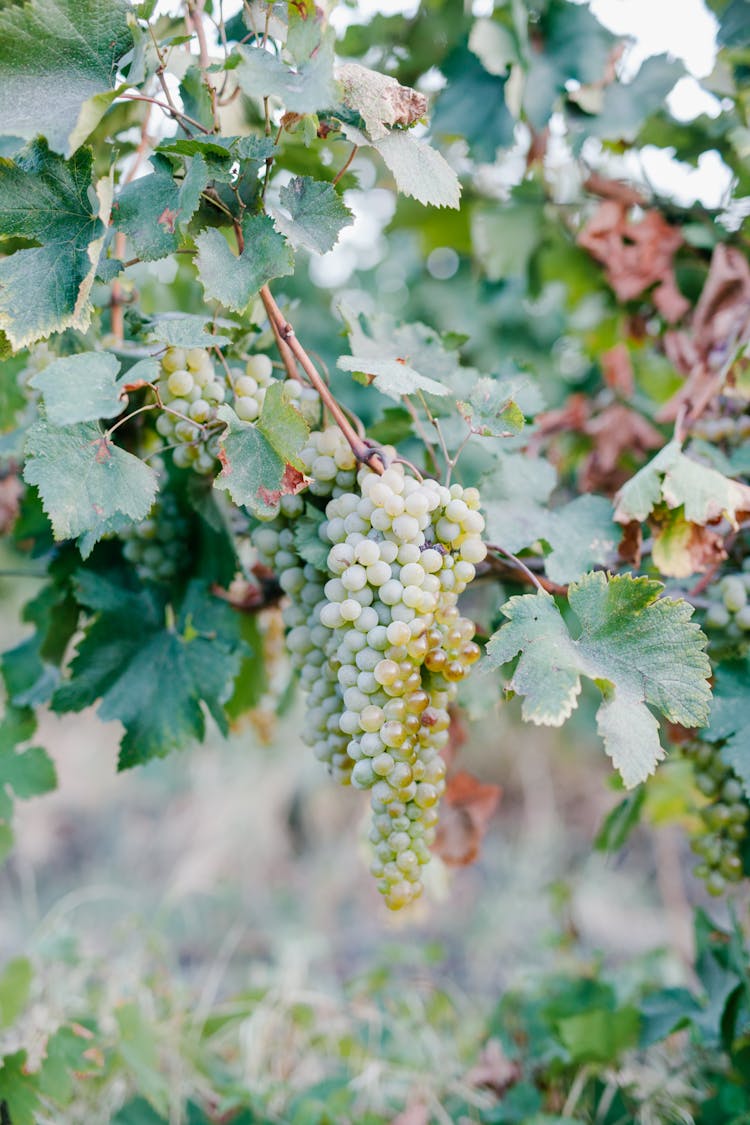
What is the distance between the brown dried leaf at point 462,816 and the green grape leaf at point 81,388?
0.66 m

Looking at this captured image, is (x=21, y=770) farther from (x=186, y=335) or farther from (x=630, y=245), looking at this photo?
(x=630, y=245)

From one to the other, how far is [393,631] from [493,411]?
9.2 inches

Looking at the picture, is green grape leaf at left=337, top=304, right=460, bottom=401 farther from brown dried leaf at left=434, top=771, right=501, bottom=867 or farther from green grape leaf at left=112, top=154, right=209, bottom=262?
brown dried leaf at left=434, top=771, right=501, bottom=867

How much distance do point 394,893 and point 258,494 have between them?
36cm

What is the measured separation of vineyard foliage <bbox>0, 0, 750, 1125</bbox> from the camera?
2.21ft

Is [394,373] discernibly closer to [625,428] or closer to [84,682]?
[84,682]

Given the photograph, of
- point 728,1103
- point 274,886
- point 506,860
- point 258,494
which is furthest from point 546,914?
point 258,494

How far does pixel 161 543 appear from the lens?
3.12 ft

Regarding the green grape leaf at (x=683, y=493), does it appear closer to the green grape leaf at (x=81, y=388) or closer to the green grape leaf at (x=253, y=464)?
the green grape leaf at (x=253, y=464)

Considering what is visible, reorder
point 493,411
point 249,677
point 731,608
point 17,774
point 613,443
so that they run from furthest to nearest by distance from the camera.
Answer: point 613,443
point 249,677
point 17,774
point 731,608
point 493,411

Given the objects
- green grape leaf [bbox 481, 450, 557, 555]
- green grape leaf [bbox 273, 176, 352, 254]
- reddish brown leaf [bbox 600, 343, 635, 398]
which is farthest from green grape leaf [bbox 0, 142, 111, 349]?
reddish brown leaf [bbox 600, 343, 635, 398]

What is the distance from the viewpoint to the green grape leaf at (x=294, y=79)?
603 mm

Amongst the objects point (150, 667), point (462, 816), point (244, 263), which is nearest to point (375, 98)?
point (244, 263)

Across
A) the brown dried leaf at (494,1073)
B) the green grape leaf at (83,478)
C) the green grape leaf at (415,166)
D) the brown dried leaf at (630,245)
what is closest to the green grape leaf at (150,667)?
the green grape leaf at (83,478)
